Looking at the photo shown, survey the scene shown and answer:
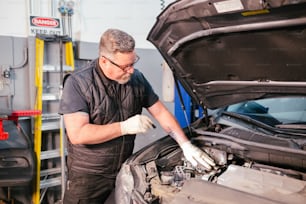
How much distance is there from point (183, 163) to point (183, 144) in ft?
0.36

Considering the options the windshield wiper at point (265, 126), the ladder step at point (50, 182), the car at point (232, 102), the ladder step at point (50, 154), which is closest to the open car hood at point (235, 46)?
the car at point (232, 102)

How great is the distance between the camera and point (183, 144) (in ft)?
6.01

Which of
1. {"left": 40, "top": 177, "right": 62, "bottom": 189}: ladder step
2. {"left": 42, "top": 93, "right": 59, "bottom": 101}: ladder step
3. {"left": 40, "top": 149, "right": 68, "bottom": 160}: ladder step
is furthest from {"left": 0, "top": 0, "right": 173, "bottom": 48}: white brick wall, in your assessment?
{"left": 40, "top": 177, "right": 62, "bottom": 189}: ladder step

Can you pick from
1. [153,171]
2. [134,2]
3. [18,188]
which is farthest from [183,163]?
[134,2]

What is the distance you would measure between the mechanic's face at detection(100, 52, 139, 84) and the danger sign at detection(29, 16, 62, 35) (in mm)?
1173

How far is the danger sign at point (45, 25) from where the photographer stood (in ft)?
8.98

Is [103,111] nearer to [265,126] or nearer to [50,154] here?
[265,126]

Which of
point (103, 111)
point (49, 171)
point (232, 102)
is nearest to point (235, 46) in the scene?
point (232, 102)

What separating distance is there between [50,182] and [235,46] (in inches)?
82.6

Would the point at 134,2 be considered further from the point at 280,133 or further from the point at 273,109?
the point at 280,133

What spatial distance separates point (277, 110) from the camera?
78.5 inches

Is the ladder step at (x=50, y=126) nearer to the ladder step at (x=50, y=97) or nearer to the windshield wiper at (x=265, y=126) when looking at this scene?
the ladder step at (x=50, y=97)

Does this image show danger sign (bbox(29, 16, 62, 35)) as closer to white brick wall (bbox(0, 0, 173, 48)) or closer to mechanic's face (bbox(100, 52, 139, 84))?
white brick wall (bbox(0, 0, 173, 48))

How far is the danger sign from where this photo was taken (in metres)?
2.74
